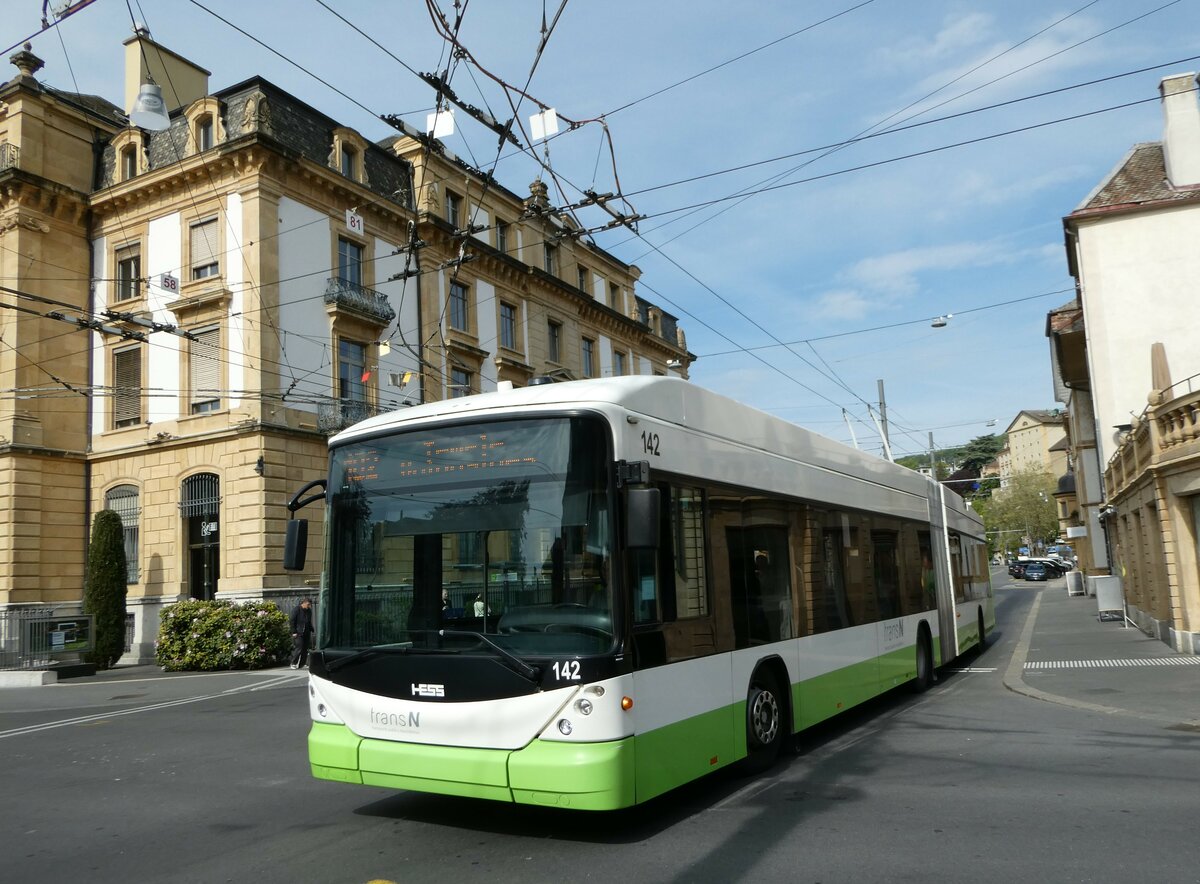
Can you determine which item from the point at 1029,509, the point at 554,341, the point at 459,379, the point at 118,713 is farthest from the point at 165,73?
the point at 1029,509

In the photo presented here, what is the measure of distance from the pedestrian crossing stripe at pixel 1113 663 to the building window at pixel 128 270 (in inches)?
994

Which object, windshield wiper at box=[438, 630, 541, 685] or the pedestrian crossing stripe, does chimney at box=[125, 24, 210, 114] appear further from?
windshield wiper at box=[438, 630, 541, 685]

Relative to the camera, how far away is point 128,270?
2892cm

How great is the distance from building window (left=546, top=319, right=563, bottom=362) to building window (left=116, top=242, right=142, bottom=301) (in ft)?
49.9

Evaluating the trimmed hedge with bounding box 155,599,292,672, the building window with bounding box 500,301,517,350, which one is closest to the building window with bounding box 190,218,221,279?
the trimmed hedge with bounding box 155,599,292,672

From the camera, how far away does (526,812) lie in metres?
6.83

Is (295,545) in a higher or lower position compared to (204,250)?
lower

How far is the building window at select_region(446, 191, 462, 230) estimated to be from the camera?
3378cm

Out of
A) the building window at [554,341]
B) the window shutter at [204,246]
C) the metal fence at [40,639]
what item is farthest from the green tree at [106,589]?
the building window at [554,341]

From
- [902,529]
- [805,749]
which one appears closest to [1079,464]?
[902,529]

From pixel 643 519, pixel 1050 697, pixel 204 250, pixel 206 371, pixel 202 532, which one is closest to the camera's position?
pixel 643 519

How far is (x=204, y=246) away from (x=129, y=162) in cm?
452

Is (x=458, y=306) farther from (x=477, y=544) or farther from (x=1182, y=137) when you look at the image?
(x=477, y=544)

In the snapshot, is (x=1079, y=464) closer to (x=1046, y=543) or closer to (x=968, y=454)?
(x=968, y=454)
